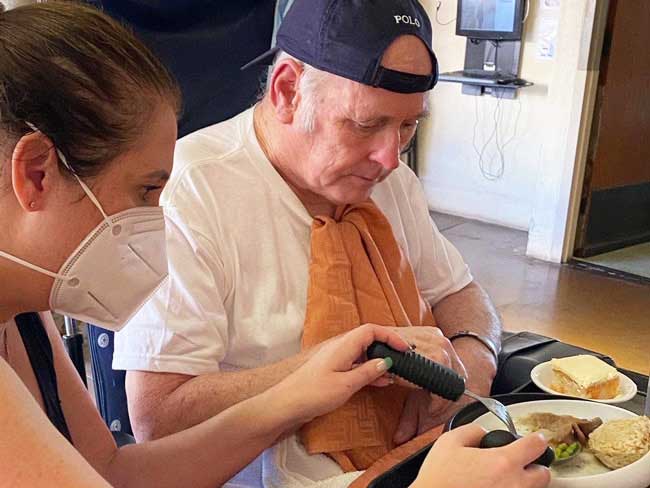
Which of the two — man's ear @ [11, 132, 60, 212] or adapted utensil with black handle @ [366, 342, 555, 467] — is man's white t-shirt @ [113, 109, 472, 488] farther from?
man's ear @ [11, 132, 60, 212]

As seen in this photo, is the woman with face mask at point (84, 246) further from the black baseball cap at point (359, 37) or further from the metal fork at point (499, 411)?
the black baseball cap at point (359, 37)

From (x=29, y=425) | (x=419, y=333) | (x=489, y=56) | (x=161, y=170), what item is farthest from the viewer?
(x=489, y=56)

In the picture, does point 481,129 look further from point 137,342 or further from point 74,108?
point 74,108

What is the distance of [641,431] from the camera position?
2.90 ft

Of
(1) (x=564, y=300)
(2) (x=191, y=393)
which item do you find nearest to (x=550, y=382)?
(2) (x=191, y=393)

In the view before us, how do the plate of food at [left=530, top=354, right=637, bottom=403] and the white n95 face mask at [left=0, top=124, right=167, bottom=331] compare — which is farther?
the plate of food at [left=530, top=354, right=637, bottom=403]

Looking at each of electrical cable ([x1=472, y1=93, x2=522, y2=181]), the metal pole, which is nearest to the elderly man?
the metal pole

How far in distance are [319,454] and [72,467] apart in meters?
0.53

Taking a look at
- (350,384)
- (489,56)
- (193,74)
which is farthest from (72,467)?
(489,56)

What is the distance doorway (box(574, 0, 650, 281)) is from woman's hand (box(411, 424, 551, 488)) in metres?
3.05

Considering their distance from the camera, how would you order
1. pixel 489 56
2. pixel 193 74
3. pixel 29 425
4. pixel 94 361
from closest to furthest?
pixel 29 425, pixel 94 361, pixel 193 74, pixel 489 56

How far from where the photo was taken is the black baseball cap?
1.11 meters

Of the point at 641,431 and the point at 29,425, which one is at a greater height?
the point at 29,425

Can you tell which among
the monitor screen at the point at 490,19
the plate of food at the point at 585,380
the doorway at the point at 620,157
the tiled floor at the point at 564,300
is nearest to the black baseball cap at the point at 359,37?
the plate of food at the point at 585,380
